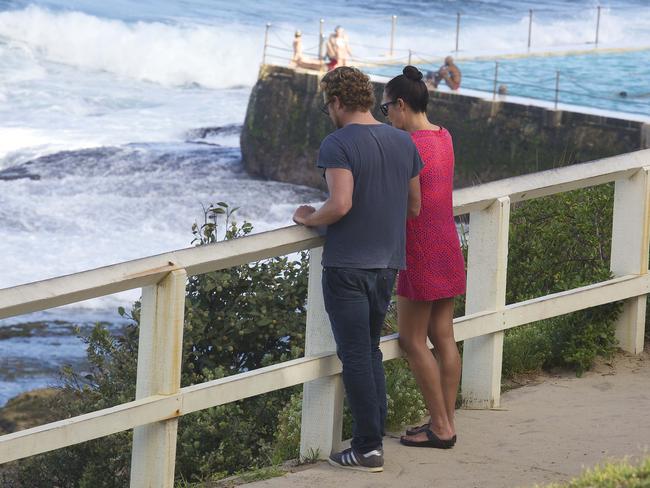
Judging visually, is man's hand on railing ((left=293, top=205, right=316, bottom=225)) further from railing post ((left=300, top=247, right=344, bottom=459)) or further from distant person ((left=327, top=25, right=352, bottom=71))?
distant person ((left=327, top=25, right=352, bottom=71))

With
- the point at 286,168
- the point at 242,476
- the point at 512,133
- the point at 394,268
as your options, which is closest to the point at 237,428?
the point at 242,476

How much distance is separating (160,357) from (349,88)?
1.02 metres

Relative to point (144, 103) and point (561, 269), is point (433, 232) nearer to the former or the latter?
point (561, 269)

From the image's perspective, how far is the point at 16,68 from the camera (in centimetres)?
4328

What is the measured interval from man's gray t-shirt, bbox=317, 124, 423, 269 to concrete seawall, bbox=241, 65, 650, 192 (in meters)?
15.9

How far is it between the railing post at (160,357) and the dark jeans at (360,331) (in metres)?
0.52

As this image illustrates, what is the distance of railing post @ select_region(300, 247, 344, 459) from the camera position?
4156 mm

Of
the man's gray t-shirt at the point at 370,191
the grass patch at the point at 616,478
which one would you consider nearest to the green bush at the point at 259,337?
the man's gray t-shirt at the point at 370,191

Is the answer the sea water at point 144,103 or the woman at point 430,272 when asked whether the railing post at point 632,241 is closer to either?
the woman at point 430,272

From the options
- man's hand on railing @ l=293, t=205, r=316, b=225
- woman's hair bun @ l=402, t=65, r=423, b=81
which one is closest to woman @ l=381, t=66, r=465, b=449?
woman's hair bun @ l=402, t=65, r=423, b=81

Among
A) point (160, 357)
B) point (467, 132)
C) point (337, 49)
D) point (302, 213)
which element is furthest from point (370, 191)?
point (337, 49)

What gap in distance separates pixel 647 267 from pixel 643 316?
244 millimetres

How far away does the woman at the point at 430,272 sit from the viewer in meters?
4.18

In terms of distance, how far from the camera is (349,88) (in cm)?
390
